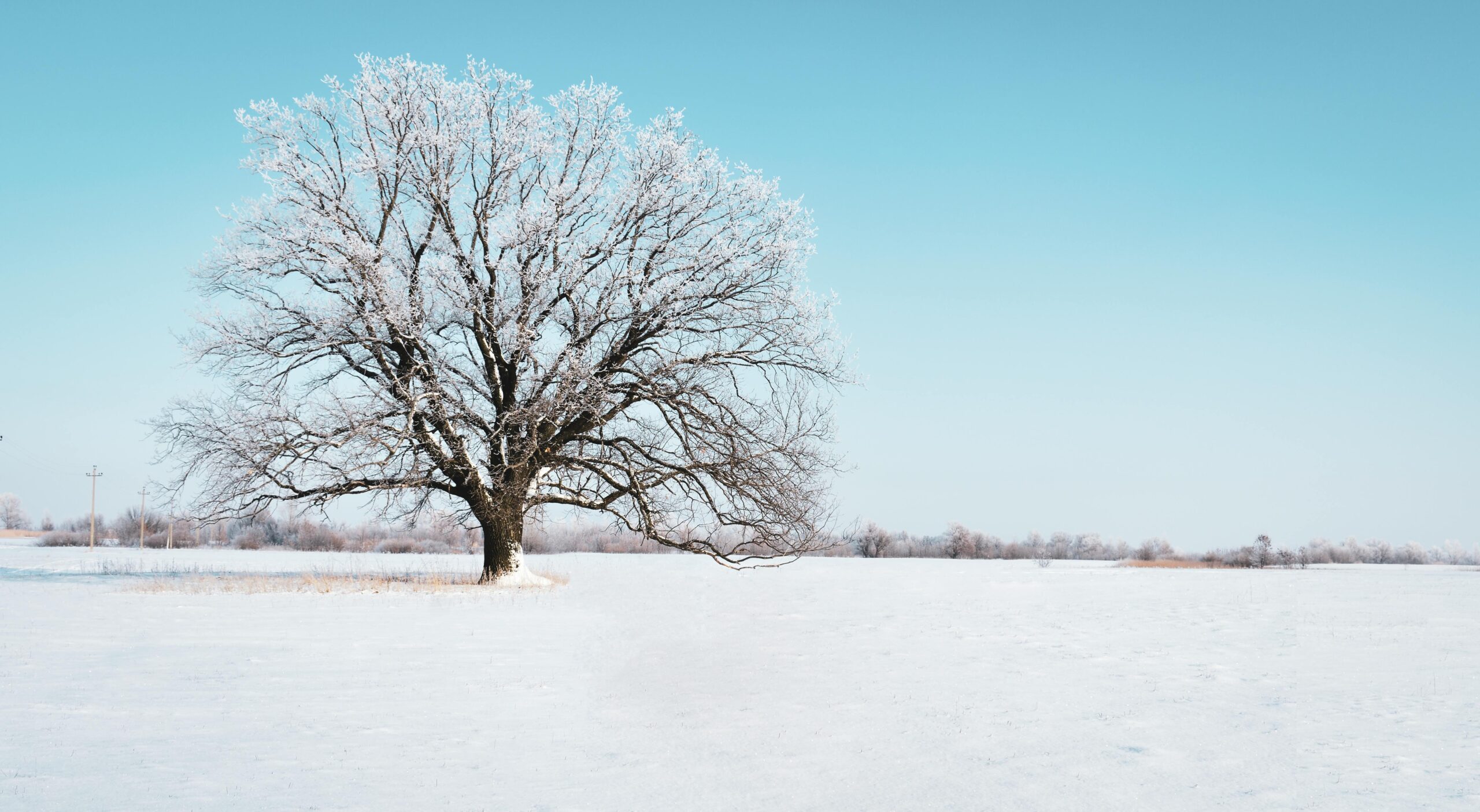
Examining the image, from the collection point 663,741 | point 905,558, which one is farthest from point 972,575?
point 663,741

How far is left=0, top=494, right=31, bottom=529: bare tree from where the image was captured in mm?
91750

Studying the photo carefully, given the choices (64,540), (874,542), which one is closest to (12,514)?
(64,540)

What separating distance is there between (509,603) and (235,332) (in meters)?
8.11

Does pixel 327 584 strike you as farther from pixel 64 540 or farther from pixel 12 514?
pixel 12 514

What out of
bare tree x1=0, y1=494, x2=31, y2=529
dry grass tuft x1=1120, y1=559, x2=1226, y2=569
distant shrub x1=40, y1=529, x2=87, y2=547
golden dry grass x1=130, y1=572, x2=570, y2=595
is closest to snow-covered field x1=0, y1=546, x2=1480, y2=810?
golden dry grass x1=130, y1=572, x2=570, y2=595

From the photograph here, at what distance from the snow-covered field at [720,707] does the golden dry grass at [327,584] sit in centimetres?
141

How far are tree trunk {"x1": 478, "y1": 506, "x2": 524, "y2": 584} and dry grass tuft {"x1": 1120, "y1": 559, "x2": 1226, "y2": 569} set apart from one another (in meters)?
26.5

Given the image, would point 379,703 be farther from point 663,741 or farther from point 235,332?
point 235,332

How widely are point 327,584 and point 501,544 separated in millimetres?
3347

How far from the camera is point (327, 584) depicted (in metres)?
18.0

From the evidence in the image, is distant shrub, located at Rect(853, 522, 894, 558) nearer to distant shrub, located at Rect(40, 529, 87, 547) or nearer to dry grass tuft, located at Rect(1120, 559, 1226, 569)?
dry grass tuft, located at Rect(1120, 559, 1226, 569)

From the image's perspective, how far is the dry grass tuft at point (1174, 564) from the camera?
3666 centimetres

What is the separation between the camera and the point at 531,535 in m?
46.3

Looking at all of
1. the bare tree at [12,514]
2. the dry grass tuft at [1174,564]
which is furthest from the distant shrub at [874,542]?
the bare tree at [12,514]
